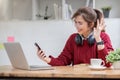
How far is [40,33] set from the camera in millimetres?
3771

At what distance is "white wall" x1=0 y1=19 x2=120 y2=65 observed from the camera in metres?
3.69

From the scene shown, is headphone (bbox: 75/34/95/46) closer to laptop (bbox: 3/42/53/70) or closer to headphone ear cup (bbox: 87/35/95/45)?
headphone ear cup (bbox: 87/35/95/45)

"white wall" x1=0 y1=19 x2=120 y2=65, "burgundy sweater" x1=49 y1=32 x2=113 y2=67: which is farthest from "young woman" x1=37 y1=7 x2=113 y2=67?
"white wall" x1=0 y1=19 x2=120 y2=65

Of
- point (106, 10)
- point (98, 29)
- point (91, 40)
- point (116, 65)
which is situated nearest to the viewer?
point (116, 65)

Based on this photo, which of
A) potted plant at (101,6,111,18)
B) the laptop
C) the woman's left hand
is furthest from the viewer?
potted plant at (101,6,111,18)

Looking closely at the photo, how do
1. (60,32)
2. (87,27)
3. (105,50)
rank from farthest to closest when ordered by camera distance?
1. (60,32)
2. (87,27)
3. (105,50)

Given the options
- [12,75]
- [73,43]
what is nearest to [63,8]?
[73,43]

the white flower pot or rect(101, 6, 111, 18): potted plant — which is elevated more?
rect(101, 6, 111, 18): potted plant

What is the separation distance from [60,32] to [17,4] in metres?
0.81

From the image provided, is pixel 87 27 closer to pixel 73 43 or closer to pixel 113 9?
pixel 73 43

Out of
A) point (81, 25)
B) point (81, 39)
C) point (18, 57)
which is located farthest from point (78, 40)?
point (18, 57)

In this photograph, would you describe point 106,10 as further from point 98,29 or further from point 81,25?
point 98,29

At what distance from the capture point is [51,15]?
388 cm

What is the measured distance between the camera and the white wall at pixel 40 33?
369cm
